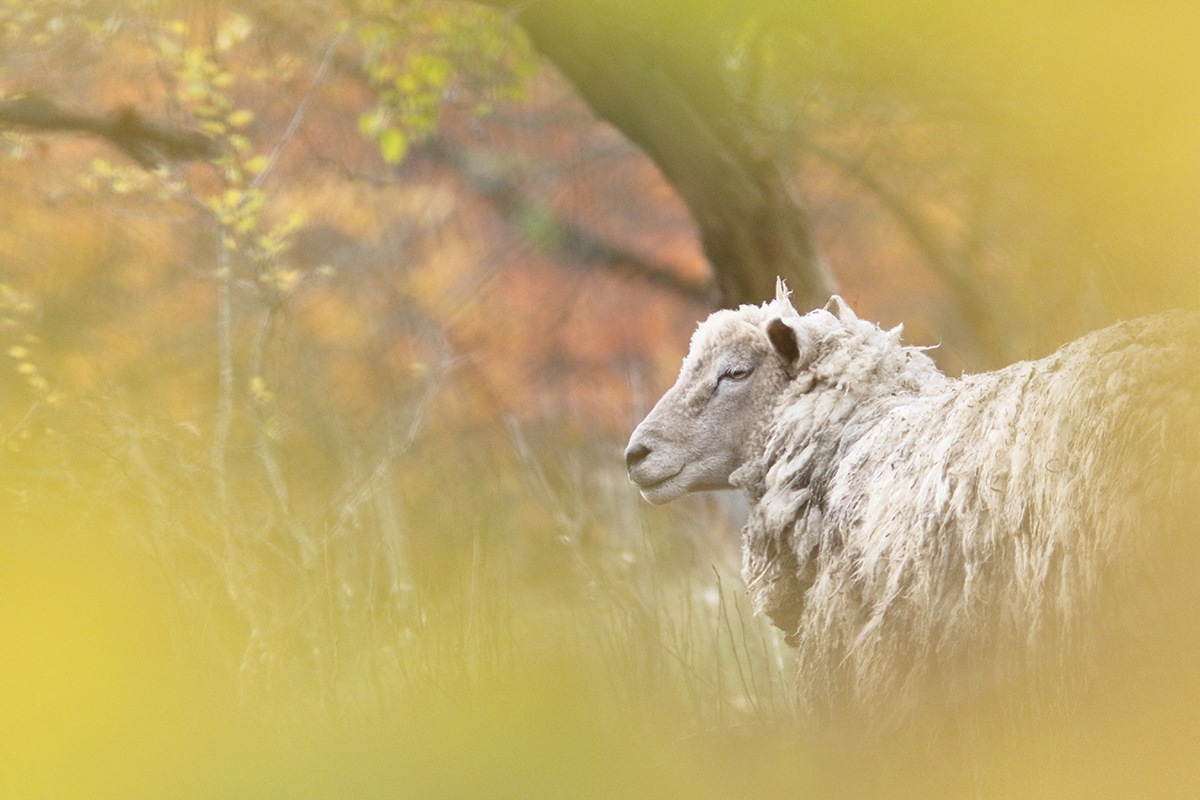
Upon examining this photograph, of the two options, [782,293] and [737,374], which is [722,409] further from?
[782,293]

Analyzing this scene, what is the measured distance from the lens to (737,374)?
1051 millimetres

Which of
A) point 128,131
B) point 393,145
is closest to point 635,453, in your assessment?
point 393,145

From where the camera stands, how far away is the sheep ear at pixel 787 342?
1.01m

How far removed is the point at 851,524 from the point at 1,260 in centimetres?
104

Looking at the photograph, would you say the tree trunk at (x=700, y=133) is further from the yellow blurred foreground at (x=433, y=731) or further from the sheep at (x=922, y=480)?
the yellow blurred foreground at (x=433, y=731)

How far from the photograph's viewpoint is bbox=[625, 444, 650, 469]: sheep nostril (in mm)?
1038

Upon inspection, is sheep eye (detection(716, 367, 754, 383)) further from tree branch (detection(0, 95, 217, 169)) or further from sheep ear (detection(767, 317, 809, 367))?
tree branch (detection(0, 95, 217, 169))

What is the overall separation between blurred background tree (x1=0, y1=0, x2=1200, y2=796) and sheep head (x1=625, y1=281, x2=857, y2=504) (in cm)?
11

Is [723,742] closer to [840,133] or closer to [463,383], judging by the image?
[463,383]

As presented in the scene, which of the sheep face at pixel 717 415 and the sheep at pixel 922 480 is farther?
the sheep face at pixel 717 415

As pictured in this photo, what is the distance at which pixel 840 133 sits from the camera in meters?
1.02

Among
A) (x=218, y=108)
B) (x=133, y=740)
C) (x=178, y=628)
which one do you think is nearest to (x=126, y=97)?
(x=218, y=108)

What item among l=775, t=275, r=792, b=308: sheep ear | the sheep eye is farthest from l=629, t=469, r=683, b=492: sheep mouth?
l=775, t=275, r=792, b=308: sheep ear

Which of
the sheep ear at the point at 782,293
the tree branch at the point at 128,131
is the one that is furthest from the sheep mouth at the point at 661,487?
the tree branch at the point at 128,131
